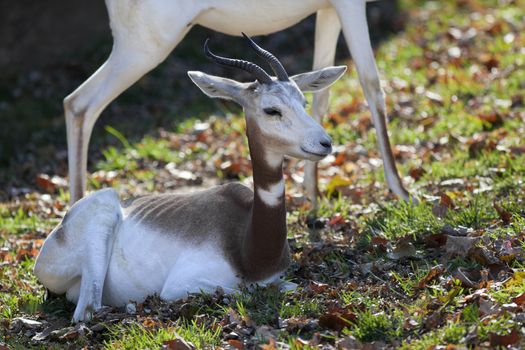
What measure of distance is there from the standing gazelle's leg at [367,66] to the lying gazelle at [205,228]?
1.03m

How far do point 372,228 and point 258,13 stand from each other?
1640mm

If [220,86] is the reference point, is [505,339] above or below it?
below

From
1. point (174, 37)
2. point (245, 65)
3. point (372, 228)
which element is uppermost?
point (245, 65)

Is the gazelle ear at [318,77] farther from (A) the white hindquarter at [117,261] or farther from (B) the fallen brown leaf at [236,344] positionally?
(B) the fallen brown leaf at [236,344]

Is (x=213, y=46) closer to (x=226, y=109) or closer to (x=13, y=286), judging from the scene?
(x=226, y=109)

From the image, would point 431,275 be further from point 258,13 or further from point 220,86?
point 258,13

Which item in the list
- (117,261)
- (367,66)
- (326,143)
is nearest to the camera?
(326,143)

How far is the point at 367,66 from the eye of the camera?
623 centimetres

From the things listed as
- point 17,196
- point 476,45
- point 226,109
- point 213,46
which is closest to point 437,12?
point 476,45

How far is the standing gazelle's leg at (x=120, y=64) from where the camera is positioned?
249 inches

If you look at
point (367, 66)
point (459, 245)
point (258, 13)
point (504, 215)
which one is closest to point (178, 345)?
point (459, 245)

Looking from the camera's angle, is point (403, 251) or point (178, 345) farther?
point (403, 251)

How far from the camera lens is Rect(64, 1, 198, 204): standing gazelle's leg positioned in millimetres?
6332

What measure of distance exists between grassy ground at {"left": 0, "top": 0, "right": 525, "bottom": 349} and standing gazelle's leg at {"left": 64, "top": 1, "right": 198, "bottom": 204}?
75 cm
